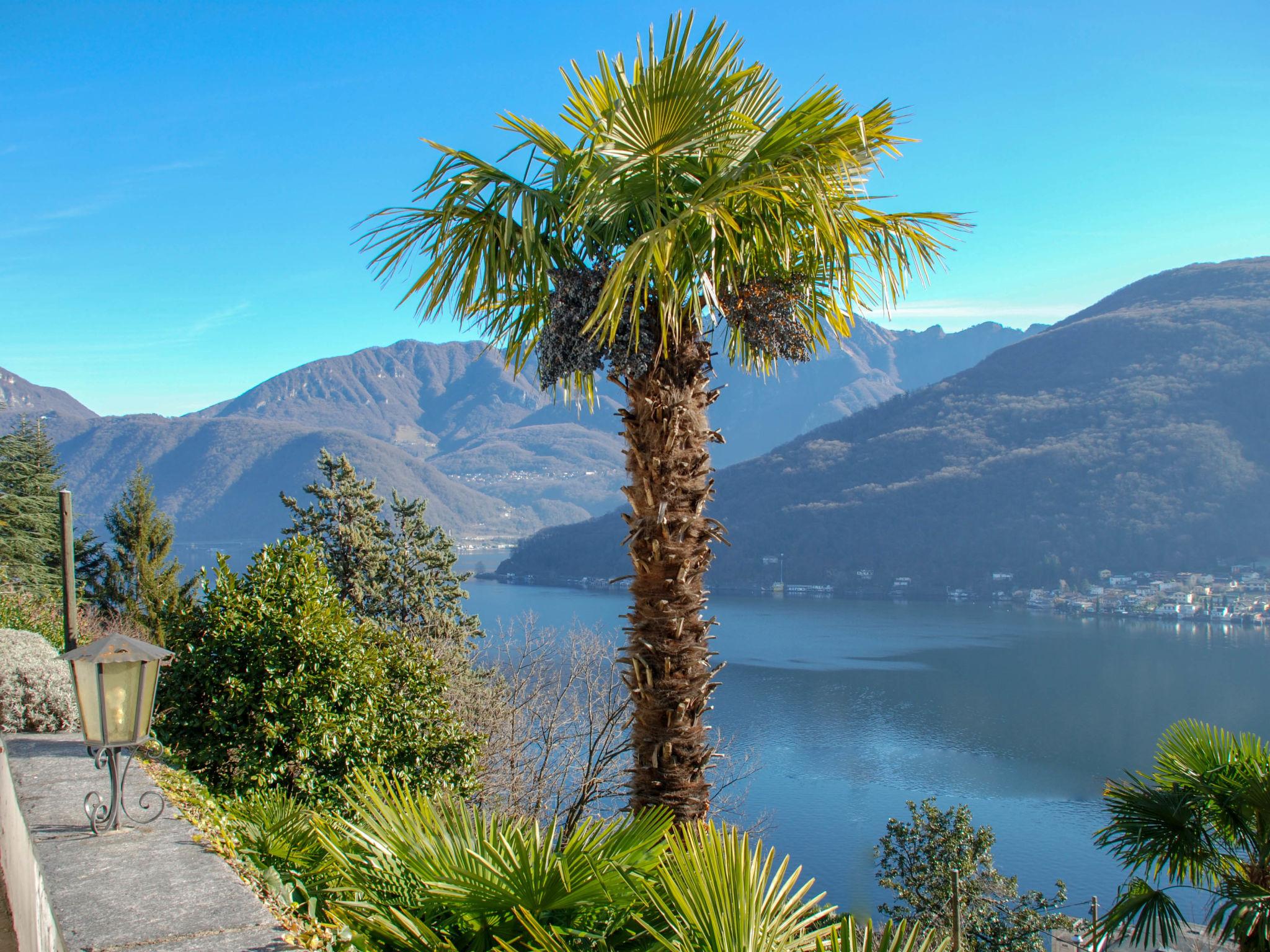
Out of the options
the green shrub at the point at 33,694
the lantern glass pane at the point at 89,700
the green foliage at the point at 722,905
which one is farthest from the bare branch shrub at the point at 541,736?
the green foliage at the point at 722,905

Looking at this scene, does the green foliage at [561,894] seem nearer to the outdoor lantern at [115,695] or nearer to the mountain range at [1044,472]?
the outdoor lantern at [115,695]

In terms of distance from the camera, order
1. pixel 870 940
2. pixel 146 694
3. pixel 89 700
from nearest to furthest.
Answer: pixel 870 940, pixel 89 700, pixel 146 694

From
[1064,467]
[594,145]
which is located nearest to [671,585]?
[594,145]

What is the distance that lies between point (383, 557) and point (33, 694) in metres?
18.0

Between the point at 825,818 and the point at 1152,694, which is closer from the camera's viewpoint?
the point at 825,818

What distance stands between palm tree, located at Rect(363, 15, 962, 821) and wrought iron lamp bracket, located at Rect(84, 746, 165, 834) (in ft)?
7.25

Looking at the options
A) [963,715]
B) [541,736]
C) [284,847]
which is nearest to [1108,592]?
[963,715]

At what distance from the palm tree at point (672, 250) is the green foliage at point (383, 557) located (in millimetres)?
18237

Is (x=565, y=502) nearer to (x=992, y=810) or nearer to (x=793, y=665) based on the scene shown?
(x=793, y=665)

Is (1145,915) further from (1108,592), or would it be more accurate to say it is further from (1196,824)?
(1108,592)

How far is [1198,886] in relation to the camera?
20.9 ft

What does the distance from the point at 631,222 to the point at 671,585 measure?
1708mm

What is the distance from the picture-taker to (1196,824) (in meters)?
5.81

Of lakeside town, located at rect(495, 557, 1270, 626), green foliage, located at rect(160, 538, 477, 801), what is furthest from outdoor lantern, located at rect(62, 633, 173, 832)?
lakeside town, located at rect(495, 557, 1270, 626)
